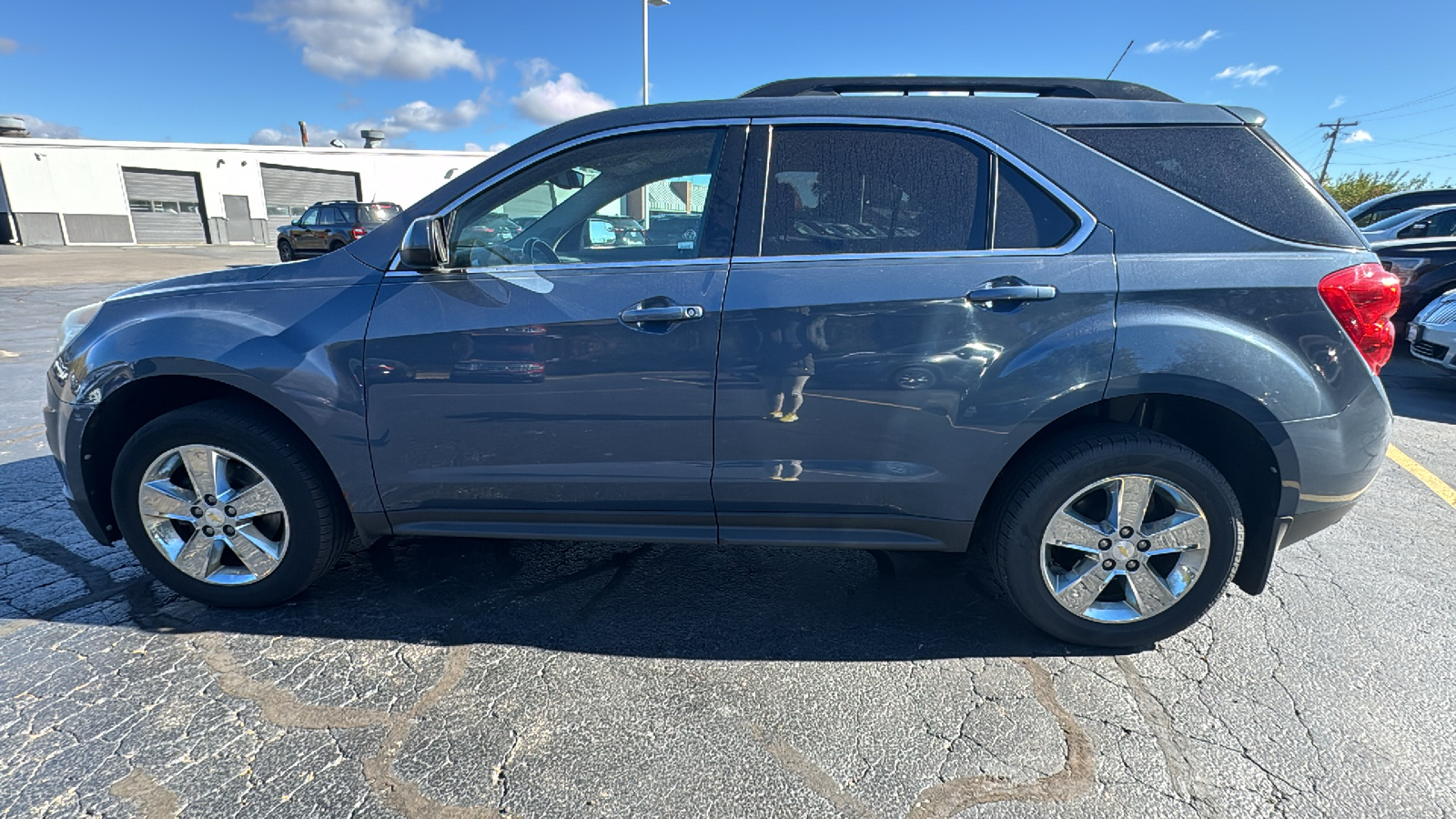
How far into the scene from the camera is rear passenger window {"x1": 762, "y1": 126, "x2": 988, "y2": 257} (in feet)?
7.85

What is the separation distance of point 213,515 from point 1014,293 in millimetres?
2875

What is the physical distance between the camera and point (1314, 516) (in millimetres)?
2475

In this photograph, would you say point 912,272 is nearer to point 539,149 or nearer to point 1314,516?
point 539,149

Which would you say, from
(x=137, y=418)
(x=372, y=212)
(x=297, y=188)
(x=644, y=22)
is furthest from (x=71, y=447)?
(x=297, y=188)

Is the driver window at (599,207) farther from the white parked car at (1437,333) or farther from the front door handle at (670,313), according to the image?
the white parked car at (1437,333)

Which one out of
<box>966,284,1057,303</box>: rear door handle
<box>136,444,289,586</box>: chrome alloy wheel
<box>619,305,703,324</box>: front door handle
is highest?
<box>966,284,1057,303</box>: rear door handle

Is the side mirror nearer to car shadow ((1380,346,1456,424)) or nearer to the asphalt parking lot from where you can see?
the asphalt parking lot

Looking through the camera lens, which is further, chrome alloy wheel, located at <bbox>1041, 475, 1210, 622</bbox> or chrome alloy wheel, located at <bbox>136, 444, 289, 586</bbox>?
chrome alloy wheel, located at <bbox>136, 444, 289, 586</bbox>

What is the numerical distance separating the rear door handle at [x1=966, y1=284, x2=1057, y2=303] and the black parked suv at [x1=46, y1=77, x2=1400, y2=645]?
0.04 feet

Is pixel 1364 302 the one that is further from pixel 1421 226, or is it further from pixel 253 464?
pixel 1421 226

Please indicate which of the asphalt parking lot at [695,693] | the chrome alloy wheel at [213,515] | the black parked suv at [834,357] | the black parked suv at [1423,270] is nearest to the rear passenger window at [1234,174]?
the black parked suv at [834,357]

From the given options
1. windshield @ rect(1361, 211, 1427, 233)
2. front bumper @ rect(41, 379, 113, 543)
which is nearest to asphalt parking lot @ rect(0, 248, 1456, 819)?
front bumper @ rect(41, 379, 113, 543)

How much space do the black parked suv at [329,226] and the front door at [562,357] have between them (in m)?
18.8

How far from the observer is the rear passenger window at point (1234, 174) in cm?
235
